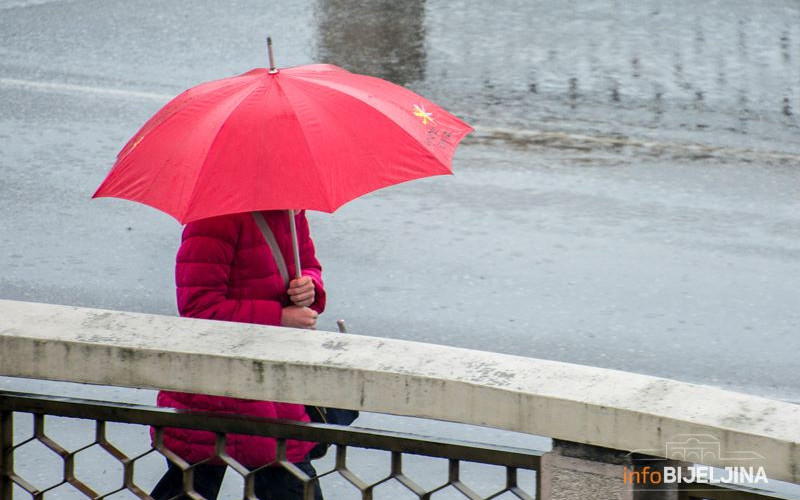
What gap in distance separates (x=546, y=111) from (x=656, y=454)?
7.36 m

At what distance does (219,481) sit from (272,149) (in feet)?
3.43

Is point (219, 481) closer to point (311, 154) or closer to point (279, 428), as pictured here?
point (279, 428)

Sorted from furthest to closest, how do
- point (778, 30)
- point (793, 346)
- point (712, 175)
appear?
1. point (778, 30)
2. point (712, 175)
3. point (793, 346)

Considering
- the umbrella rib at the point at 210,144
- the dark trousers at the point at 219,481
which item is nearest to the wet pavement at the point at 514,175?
the dark trousers at the point at 219,481

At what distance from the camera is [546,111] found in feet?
33.0

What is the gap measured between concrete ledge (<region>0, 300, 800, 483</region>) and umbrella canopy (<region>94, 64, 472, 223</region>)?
366 mm

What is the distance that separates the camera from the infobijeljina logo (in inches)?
111

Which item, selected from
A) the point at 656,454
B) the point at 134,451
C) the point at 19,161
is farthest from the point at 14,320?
the point at 19,161

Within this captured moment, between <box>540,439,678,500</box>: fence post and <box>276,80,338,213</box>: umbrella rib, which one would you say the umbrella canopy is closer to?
<box>276,80,338,213</box>: umbrella rib

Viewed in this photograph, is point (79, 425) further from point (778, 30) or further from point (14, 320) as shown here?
point (778, 30)

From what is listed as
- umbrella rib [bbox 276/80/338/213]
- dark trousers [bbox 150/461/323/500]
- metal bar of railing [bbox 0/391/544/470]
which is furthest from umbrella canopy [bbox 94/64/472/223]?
dark trousers [bbox 150/461/323/500]

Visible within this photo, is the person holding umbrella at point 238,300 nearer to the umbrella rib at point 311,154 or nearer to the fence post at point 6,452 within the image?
the umbrella rib at point 311,154

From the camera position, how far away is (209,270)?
3.74 meters

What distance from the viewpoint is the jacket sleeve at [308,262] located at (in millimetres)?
4020
